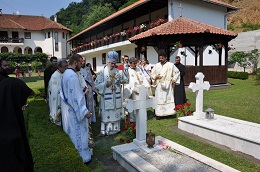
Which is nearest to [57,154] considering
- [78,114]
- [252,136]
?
[78,114]

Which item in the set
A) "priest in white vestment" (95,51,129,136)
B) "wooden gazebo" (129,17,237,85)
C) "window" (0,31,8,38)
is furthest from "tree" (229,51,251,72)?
"window" (0,31,8,38)

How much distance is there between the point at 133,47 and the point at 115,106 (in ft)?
57.8

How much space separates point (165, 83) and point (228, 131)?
2.67 meters

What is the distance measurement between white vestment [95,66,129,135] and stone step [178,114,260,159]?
5.95 ft

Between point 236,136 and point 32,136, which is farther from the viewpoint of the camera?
point 236,136

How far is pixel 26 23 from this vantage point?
4753cm

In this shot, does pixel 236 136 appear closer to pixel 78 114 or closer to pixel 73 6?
pixel 78 114

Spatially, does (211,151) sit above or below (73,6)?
below

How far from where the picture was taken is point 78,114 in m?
4.05

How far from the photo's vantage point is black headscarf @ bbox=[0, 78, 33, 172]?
2.31 meters

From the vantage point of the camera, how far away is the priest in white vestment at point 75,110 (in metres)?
4.02

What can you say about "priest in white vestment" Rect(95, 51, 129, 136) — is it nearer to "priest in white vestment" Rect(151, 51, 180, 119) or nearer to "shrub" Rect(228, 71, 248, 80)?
"priest in white vestment" Rect(151, 51, 180, 119)

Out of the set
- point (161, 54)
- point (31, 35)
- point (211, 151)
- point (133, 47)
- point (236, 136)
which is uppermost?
point (31, 35)

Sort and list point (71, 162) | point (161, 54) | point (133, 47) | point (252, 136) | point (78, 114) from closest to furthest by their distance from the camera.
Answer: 1. point (71, 162)
2. point (78, 114)
3. point (252, 136)
4. point (161, 54)
5. point (133, 47)
